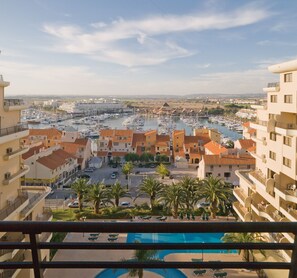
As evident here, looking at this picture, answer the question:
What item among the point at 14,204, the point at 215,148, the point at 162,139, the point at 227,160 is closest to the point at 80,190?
the point at 14,204

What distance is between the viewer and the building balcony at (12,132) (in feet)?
31.5

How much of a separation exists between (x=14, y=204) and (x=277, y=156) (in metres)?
9.67

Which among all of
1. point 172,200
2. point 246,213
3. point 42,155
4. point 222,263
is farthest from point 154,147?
point 222,263

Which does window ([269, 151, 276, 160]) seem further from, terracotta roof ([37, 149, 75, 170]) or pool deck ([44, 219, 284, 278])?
terracotta roof ([37, 149, 75, 170])

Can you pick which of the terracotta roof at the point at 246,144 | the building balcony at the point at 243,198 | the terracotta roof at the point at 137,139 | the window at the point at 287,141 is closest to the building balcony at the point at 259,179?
the building balcony at the point at 243,198

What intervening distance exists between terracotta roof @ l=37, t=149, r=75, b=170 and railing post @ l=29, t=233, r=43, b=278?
79.1 ft

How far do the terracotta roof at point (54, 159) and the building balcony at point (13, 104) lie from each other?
1405 centimetres

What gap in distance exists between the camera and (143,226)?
1.30 metres

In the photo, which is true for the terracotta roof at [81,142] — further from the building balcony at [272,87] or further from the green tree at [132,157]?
the building balcony at [272,87]

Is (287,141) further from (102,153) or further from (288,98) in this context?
(102,153)

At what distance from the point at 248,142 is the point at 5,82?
1073 inches

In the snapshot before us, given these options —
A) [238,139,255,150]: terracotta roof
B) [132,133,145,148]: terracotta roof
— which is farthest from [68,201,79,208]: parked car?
[238,139,255,150]: terracotta roof

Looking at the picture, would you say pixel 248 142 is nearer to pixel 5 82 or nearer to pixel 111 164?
pixel 111 164

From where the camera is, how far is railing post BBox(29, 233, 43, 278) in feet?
4.40
